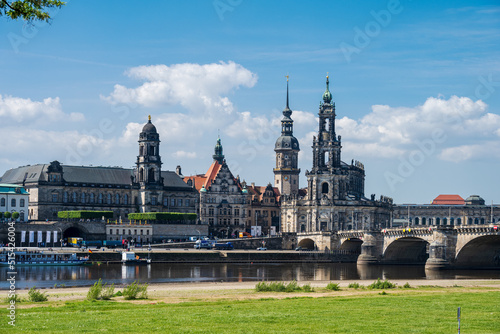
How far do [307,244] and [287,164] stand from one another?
35.5 metres

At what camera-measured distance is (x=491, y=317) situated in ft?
110

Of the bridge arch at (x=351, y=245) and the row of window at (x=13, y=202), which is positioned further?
the bridge arch at (x=351, y=245)

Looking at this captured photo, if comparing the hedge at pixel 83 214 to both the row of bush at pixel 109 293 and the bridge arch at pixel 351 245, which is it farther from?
the row of bush at pixel 109 293

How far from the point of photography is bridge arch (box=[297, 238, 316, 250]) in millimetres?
134000

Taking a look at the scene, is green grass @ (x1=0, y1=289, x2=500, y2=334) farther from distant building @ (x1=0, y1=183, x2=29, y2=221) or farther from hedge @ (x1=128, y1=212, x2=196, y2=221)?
hedge @ (x1=128, y1=212, x2=196, y2=221)

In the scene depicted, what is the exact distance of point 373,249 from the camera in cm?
10862

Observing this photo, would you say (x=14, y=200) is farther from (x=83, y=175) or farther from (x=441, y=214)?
(x=441, y=214)

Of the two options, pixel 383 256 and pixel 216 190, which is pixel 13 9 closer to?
pixel 383 256

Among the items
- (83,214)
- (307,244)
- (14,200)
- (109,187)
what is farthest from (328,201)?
(14,200)

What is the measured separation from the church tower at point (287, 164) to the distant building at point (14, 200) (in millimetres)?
61701

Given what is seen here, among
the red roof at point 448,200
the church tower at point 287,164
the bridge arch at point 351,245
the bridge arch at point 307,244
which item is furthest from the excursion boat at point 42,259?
the red roof at point 448,200

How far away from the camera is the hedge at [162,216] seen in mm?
127188

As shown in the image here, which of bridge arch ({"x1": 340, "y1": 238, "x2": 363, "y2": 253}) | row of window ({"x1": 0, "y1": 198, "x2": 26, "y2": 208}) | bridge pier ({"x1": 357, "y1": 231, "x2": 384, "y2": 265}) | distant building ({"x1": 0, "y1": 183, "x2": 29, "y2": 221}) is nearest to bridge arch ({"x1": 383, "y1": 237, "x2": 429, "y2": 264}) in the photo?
bridge pier ({"x1": 357, "y1": 231, "x2": 384, "y2": 265})

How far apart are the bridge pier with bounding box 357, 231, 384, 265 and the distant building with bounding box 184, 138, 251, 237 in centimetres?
4332
